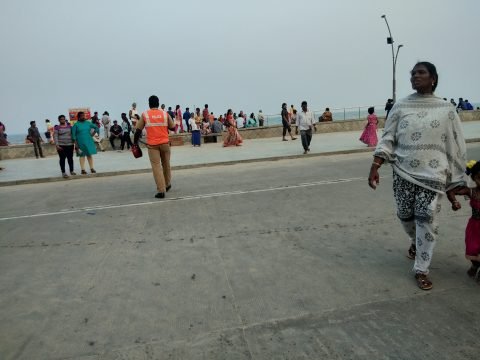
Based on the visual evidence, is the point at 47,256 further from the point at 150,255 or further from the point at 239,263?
the point at 239,263

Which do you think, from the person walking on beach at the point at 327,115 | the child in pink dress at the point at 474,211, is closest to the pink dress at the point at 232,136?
the person walking on beach at the point at 327,115

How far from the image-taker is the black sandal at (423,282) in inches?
127

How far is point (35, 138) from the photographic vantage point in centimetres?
1811

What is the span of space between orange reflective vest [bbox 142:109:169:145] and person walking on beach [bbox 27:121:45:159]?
41.7 feet

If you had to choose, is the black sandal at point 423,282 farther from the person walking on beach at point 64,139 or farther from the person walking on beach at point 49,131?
the person walking on beach at point 49,131

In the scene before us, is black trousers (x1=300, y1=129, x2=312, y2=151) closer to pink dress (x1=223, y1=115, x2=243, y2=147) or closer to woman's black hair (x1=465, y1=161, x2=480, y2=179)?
pink dress (x1=223, y1=115, x2=243, y2=147)

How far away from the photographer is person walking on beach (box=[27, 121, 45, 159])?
17.6m

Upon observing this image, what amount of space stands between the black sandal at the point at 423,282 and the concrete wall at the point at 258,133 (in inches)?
717

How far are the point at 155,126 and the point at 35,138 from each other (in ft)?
43.7

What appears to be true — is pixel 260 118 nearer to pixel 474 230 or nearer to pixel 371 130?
pixel 371 130

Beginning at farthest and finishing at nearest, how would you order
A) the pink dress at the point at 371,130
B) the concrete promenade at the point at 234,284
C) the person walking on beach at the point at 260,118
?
the person walking on beach at the point at 260,118
the pink dress at the point at 371,130
the concrete promenade at the point at 234,284

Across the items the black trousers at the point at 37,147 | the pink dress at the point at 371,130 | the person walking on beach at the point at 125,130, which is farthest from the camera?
the person walking on beach at the point at 125,130

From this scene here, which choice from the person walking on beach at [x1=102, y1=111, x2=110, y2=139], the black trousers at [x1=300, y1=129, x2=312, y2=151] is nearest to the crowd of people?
the black trousers at [x1=300, y1=129, x2=312, y2=151]

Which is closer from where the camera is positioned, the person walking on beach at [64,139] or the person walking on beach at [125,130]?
the person walking on beach at [64,139]
